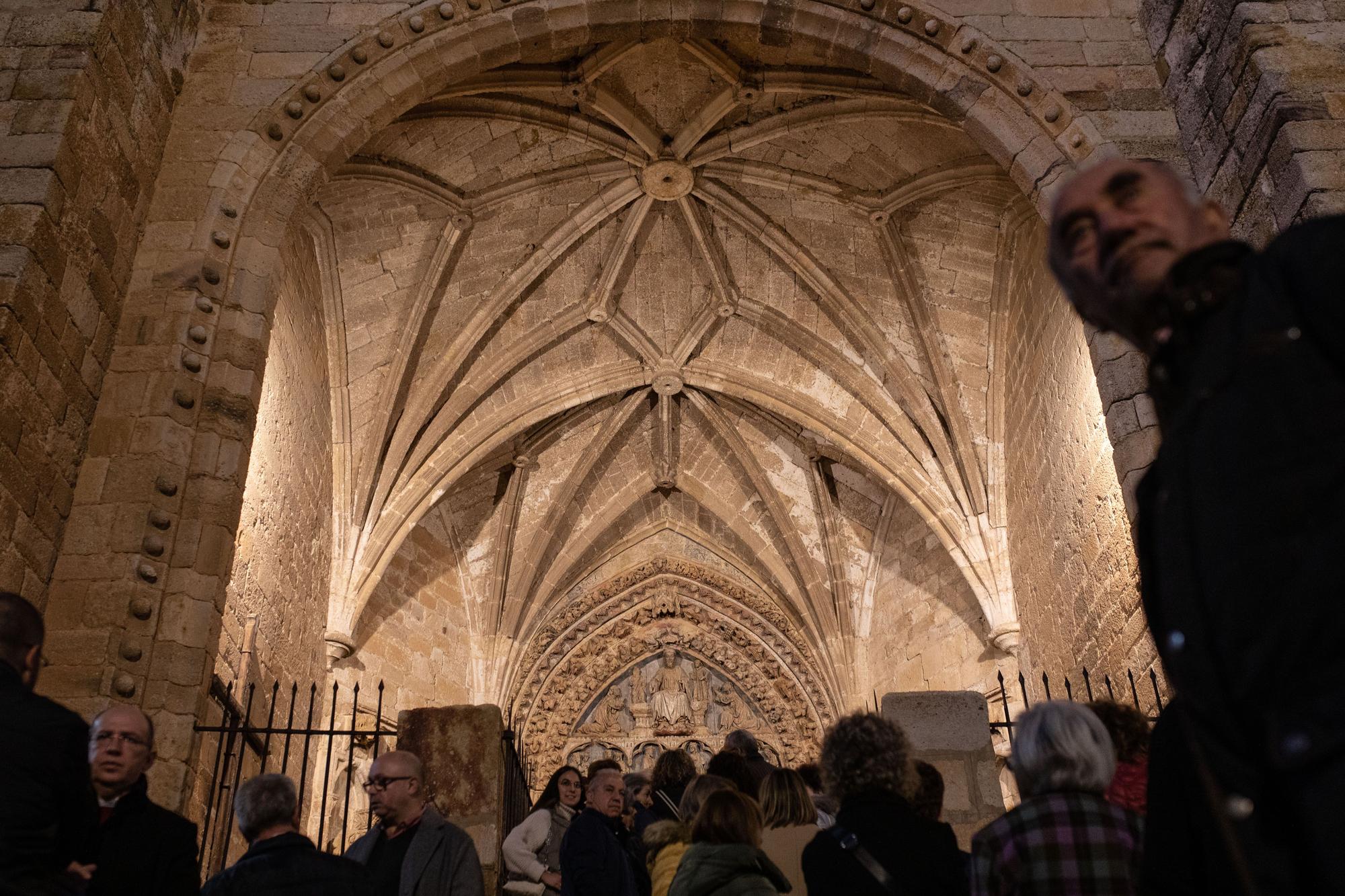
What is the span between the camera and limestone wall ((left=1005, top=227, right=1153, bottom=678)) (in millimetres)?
7102

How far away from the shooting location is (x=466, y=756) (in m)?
4.72

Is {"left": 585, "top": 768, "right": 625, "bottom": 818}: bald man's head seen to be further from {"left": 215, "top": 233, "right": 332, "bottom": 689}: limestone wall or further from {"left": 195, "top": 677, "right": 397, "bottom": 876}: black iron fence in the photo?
{"left": 215, "top": 233, "right": 332, "bottom": 689}: limestone wall

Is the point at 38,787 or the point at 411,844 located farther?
the point at 411,844

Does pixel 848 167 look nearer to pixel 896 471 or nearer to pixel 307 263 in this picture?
pixel 896 471

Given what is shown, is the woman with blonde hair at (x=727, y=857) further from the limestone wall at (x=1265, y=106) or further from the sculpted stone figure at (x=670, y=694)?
the sculpted stone figure at (x=670, y=694)

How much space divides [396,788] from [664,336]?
7826 millimetres

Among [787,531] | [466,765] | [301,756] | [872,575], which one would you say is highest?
[787,531]

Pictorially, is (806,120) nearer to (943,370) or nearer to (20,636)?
(943,370)

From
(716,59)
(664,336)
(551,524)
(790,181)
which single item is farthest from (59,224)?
(551,524)

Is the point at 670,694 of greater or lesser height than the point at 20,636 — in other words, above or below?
above

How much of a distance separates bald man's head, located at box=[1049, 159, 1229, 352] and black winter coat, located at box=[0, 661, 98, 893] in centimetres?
183

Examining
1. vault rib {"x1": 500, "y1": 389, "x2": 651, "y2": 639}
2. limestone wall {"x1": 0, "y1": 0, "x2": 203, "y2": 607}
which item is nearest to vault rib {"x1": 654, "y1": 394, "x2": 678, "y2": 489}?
vault rib {"x1": 500, "y1": 389, "x2": 651, "y2": 639}

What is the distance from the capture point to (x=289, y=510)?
8.14m

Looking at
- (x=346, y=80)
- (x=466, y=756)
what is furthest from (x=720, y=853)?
(x=346, y=80)
